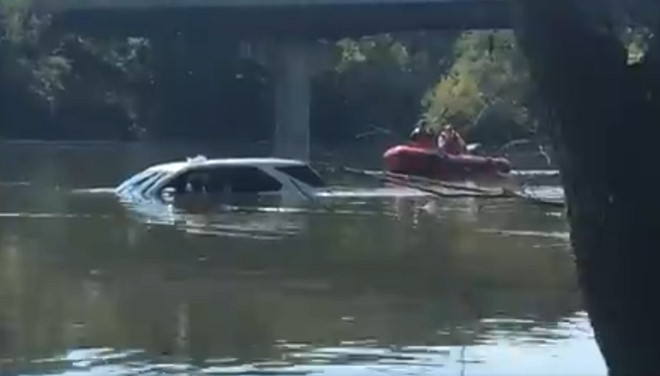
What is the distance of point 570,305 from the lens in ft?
53.8

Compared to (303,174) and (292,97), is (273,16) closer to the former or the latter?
(292,97)

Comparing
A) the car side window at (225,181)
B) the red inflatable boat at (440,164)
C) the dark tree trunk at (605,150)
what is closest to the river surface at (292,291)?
the car side window at (225,181)

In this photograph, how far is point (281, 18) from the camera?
197 feet

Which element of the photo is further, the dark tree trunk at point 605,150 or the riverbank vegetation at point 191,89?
the riverbank vegetation at point 191,89

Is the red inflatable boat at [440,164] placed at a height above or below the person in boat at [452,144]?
below

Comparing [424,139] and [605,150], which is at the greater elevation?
[424,139]

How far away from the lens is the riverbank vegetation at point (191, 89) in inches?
3231

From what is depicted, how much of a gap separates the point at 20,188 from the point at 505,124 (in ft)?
45.7

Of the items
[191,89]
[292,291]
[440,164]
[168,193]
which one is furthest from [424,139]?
[191,89]

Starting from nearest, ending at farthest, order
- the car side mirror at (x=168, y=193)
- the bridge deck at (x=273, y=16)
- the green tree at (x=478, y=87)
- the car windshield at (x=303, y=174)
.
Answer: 1. the car side mirror at (x=168, y=193)
2. the car windshield at (x=303, y=174)
3. the green tree at (x=478, y=87)
4. the bridge deck at (x=273, y=16)

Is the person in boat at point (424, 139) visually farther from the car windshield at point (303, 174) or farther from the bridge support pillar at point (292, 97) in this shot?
the bridge support pillar at point (292, 97)

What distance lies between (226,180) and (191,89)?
53.6m

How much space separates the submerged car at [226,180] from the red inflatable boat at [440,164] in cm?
475

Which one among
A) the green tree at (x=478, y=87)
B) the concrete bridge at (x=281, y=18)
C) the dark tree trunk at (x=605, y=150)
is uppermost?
the concrete bridge at (x=281, y=18)
